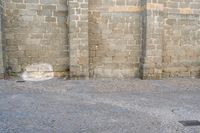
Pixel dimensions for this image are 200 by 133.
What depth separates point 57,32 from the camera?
8.93 m

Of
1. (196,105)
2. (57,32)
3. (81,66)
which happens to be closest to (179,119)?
(196,105)

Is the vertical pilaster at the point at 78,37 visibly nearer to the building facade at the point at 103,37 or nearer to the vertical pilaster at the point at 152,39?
the building facade at the point at 103,37

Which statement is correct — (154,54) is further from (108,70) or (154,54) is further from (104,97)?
(104,97)

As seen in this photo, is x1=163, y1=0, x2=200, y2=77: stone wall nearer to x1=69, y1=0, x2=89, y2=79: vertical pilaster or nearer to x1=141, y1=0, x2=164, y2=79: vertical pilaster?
x1=141, y1=0, x2=164, y2=79: vertical pilaster

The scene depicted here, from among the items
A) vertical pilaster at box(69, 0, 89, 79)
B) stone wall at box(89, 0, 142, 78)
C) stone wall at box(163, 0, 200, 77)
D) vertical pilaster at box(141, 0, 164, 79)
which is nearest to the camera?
vertical pilaster at box(69, 0, 89, 79)

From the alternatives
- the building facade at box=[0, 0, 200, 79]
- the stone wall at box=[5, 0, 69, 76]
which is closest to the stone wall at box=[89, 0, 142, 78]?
the building facade at box=[0, 0, 200, 79]

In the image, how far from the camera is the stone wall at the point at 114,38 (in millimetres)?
9094

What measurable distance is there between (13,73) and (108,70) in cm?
355

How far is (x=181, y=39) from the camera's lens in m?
9.73

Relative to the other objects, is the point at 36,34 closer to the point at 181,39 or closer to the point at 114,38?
the point at 114,38

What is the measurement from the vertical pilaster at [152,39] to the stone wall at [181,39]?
0.56 metres

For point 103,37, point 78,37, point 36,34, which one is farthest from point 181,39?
point 36,34

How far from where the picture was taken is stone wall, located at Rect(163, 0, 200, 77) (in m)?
9.55

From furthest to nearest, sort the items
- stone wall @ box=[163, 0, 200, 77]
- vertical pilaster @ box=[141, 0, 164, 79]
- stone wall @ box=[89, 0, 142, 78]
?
1. stone wall @ box=[163, 0, 200, 77]
2. stone wall @ box=[89, 0, 142, 78]
3. vertical pilaster @ box=[141, 0, 164, 79]
